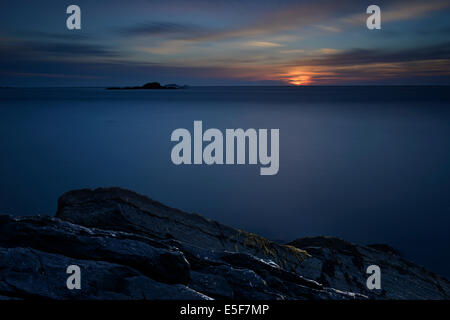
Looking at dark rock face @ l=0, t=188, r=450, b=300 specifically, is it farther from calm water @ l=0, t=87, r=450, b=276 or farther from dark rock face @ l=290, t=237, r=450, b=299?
calm water @ l=0, t=87, r=450, b=276

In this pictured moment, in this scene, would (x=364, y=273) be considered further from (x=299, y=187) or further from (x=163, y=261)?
(x=299, y=187)

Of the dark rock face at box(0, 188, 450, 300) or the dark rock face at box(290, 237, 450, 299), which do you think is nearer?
the dark rock face at box(0, 188, 450, 300)

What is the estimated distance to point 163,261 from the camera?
3.44m

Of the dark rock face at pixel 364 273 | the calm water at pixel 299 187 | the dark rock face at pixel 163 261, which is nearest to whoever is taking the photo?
the dark rock face at pixel 163 261

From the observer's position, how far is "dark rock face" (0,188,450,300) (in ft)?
10.0

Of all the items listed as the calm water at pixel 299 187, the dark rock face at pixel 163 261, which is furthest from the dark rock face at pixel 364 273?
the calm water at pixel 299 187

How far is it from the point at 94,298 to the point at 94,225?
1.89m

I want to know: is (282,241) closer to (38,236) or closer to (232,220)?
(232,220)

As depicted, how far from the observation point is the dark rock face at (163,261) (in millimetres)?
3049

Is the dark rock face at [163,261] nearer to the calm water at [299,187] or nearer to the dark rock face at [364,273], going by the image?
the dark rock face at [364,273]

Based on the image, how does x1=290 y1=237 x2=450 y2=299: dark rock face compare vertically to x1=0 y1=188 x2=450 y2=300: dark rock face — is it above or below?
below

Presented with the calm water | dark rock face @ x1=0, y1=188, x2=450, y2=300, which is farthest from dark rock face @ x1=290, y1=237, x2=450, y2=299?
the calm water

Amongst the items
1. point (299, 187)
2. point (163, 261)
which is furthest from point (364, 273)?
point (299, 187)
